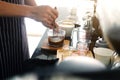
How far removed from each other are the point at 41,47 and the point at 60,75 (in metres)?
1.00

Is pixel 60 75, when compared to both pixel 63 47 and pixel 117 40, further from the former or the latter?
pixel 63 47

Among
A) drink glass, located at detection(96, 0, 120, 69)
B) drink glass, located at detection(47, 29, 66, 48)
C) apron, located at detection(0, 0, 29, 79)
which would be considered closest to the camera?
drink glass, located at detection(96, 0, 120, 69)

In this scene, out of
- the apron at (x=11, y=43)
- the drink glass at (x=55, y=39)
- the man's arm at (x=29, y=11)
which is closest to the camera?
the man's arm at (x=29, y=11)

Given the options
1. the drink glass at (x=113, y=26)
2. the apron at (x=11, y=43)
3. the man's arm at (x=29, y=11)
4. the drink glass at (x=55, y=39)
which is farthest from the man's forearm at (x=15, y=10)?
the drink glass at (x=113, y=26)

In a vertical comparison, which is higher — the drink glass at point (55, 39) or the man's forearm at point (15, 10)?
the man's forearm at point (15, 10)

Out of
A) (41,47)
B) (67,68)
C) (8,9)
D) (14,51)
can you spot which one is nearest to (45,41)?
(41,47)

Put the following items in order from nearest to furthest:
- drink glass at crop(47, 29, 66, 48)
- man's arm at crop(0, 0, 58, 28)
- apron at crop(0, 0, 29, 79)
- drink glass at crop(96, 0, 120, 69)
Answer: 1. drink glass at crop(96, 0, 120, 69)
2. man's arm at crop(0, 0, 58, 28)
3. apron at crop(0, 0, 29, 79)
4. drink glass at crop(47, 29, 66, 48)

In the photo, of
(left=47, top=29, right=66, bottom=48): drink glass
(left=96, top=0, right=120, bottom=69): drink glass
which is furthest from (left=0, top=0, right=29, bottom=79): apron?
(left=96, top=0, right=120, bottom=69): drink glass

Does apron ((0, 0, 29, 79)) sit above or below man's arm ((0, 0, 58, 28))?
below

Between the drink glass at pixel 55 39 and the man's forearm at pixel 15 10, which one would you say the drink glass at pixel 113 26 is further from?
the drink glass at pixel 55 39

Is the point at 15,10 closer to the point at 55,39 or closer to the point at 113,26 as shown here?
the point at 55,39

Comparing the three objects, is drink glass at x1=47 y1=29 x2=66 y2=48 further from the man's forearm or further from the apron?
the man's forearm

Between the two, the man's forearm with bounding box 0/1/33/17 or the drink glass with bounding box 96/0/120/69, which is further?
the man's forearm with bounding box 0/1/33/17

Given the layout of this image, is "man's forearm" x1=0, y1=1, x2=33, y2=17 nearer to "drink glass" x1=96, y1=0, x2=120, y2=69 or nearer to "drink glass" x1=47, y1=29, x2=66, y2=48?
"drink glass" x1=47, y1=29, x2=66, y2=48
